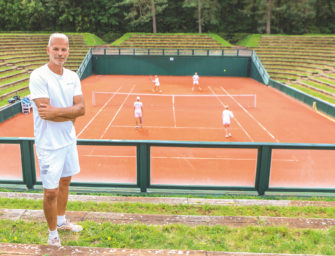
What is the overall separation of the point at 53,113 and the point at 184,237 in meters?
2.13

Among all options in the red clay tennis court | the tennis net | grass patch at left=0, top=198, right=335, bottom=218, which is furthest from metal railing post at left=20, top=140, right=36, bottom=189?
the tennis net

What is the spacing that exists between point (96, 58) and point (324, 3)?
1727 inches

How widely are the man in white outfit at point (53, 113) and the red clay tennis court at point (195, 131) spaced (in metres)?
1.78

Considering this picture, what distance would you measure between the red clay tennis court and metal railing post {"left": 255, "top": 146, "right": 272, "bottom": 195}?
0.10 metres

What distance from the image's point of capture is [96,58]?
36.2m

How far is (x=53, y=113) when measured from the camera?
326cm

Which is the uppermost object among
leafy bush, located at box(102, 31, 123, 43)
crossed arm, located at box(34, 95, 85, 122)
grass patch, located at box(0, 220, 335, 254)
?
leafy bush, located at box(102, 31, 123, 43)

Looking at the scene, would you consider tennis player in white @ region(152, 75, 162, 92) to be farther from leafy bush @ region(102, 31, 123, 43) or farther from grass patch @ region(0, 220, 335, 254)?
leafy bush @ region(102, 31, 123, 43)

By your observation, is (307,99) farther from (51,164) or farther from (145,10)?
(145,10)

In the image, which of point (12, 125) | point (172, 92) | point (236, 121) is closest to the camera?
point (12, 125)

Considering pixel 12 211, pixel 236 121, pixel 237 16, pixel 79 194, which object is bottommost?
pixel 236 121

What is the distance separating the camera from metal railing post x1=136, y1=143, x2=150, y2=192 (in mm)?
5699

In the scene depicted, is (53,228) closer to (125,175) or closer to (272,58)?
(125,175)

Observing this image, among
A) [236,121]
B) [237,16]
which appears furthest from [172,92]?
[237,16]
